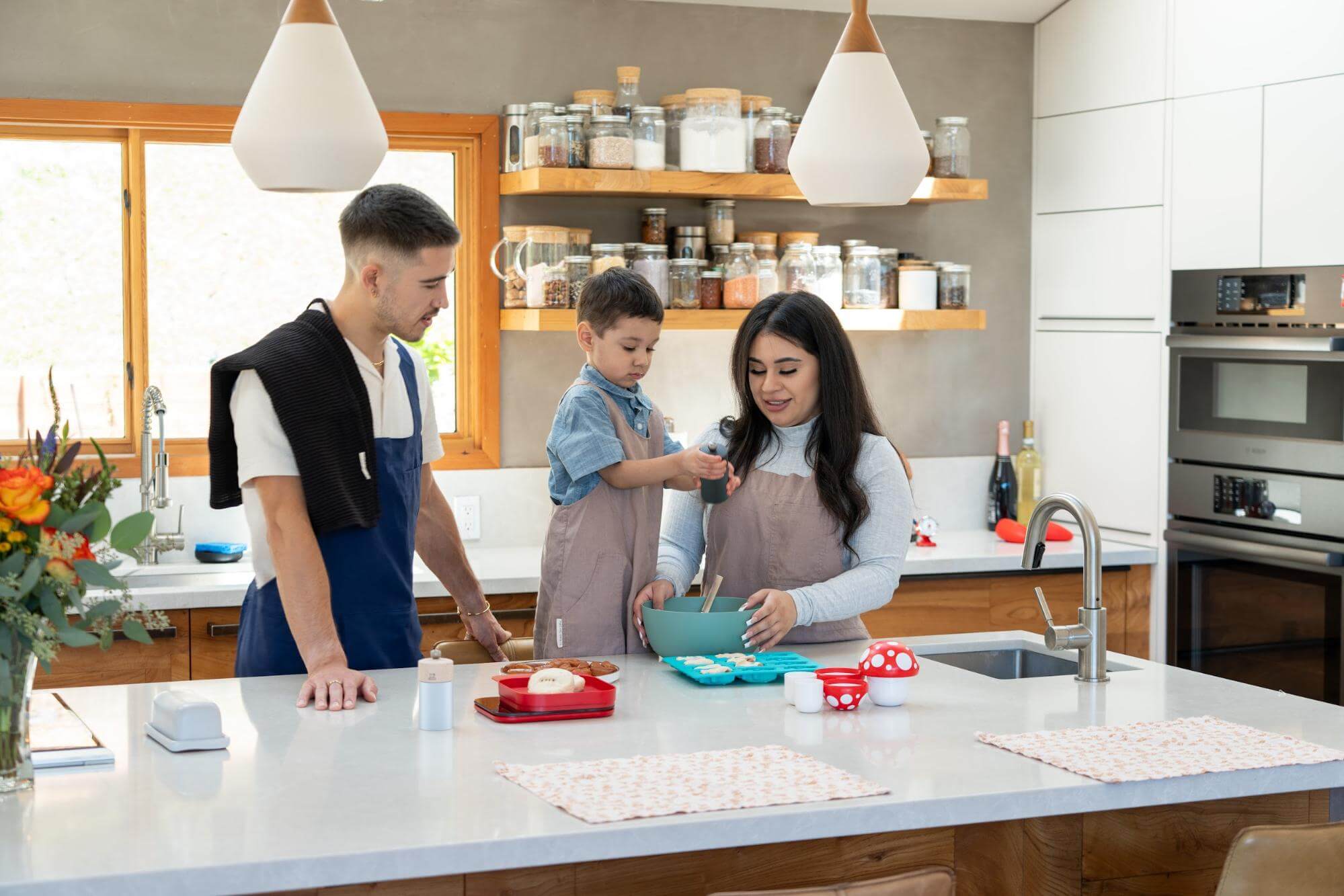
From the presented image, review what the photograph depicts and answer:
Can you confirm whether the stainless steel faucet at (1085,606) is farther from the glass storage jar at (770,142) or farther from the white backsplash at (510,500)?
the white backsplash at (510,500)

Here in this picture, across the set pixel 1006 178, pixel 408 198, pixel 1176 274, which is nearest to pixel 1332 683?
pixel 1176 274

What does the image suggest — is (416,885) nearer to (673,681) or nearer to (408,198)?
(673,681)

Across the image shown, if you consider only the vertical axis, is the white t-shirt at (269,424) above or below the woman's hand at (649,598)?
above

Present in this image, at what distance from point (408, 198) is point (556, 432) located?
64cm

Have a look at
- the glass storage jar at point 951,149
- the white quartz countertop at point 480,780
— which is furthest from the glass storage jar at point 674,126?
the white quartz countertop at point 480,780

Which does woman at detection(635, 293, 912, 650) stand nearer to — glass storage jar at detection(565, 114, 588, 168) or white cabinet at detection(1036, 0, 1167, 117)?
glass storage jar at detection(565, 114, 588, 168)

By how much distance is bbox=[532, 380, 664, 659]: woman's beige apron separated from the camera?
2.83m

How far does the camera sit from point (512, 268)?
4004mm

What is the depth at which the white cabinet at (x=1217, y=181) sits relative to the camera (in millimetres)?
3850

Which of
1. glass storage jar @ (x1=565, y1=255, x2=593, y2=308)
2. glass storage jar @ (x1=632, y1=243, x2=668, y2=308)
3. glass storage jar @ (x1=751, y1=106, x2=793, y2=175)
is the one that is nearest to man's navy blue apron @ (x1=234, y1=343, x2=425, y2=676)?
glass storage jar @ (x1=565, y1=255, x2=593, y2=308)

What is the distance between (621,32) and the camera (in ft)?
13.8

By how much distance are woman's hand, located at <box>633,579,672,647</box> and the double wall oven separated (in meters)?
1.87

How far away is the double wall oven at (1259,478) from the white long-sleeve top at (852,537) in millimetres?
1479

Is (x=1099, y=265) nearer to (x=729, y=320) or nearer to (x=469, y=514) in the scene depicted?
(x=729, y=320)
